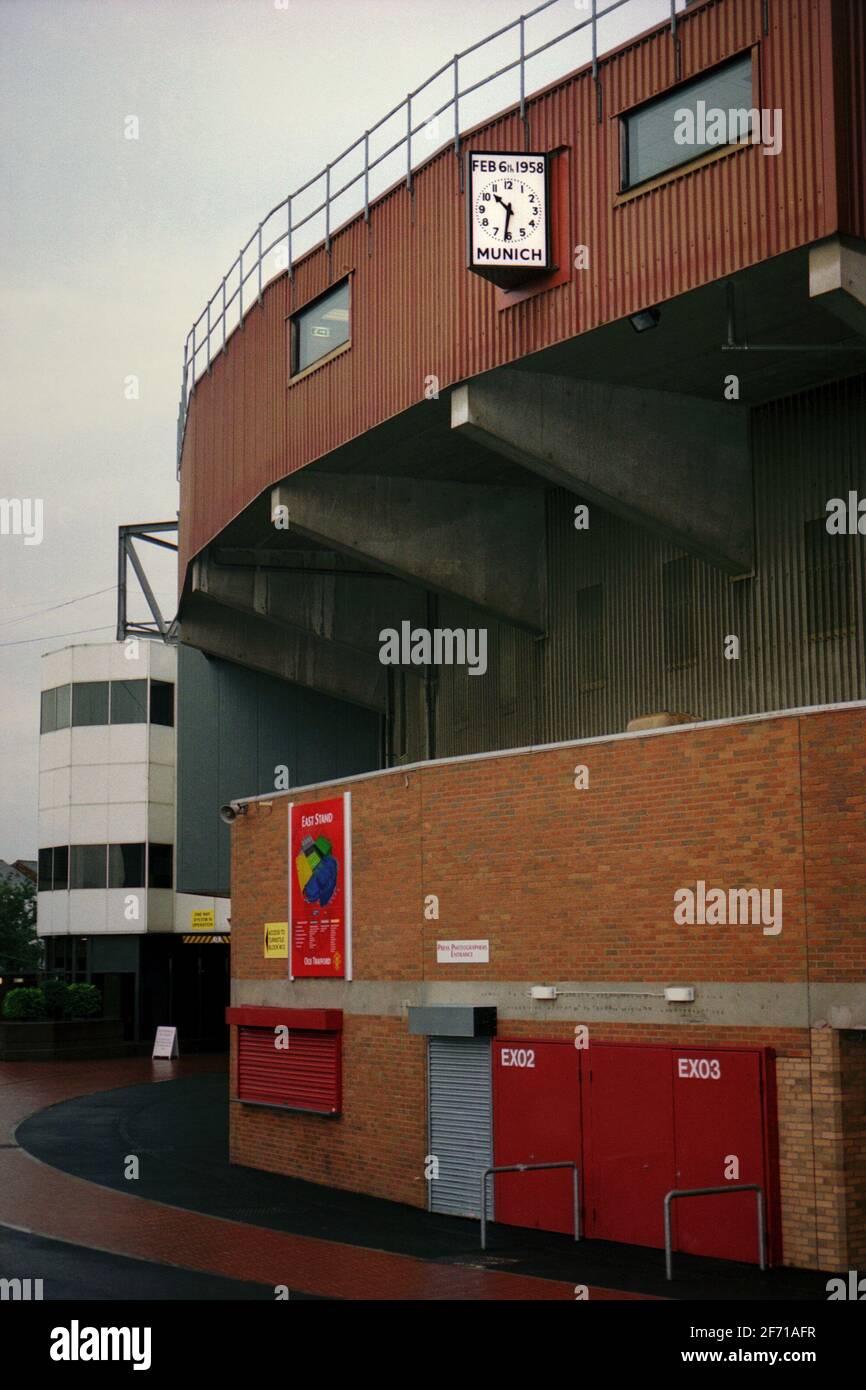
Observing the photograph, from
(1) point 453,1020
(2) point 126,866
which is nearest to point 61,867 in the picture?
(2) point 126,866

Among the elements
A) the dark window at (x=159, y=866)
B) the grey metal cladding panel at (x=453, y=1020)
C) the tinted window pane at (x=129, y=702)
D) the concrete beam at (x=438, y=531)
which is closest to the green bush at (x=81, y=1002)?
the dark window at (x=159, y=866)

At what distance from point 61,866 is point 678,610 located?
34.1m

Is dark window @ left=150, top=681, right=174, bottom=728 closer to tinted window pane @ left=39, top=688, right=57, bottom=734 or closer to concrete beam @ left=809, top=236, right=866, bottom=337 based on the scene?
tinted window pane @ left=39, top=688, right=57, bottom=734

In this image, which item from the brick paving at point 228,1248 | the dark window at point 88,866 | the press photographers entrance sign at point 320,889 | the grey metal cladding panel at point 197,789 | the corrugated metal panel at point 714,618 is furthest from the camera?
the dark window at point 88,866

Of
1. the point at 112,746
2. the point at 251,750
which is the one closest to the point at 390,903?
the point at 251,750

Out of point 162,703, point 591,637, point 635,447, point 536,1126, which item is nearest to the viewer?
point 536,1126

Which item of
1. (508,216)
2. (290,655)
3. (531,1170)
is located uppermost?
(508,216)

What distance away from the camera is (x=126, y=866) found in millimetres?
51594

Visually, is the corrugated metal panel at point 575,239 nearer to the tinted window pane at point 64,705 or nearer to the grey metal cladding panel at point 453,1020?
the grey metal cladding panel at point 453,1020

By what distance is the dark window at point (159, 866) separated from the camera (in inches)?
2032

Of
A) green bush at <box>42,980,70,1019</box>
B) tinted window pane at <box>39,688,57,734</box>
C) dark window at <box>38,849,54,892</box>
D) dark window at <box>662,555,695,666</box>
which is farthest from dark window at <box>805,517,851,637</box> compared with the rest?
dark window at <box>38,849,54,892</box>

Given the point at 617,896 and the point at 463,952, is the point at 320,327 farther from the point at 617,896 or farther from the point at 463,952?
the point at 617,896

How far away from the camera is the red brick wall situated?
15852mm

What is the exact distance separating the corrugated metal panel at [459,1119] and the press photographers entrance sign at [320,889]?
2596 mm
